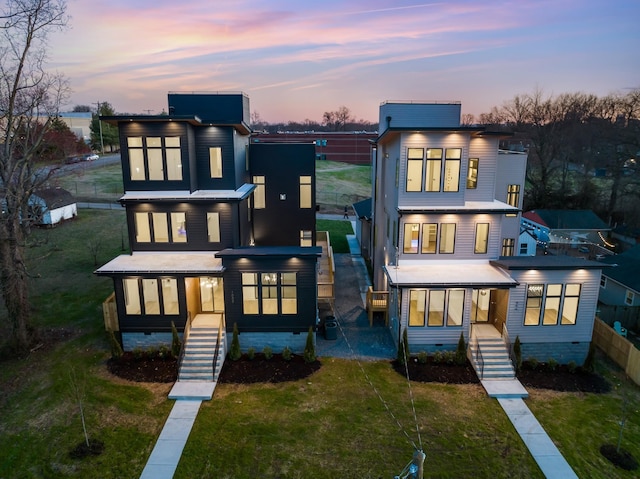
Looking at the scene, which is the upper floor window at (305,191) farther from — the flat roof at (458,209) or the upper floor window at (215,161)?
the flat roof at (458,209)

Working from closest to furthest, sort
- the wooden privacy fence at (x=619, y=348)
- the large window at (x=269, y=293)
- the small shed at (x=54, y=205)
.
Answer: the wooden privacy fence at (x=619, y=348) < the large window at (x=269, y=293) < the small shed at (x=54, y=205)

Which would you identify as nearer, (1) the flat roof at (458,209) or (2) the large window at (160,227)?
(1) the flat roof at (458,209)

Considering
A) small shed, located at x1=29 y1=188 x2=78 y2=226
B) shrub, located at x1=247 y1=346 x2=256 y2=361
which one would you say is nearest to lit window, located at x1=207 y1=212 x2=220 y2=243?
shrub, located at x1=247 y1=346 x2=256 y2=361

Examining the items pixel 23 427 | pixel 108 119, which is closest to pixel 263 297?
pixel 23 427

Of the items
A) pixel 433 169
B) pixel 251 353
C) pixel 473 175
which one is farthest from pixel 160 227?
pixel 473 175

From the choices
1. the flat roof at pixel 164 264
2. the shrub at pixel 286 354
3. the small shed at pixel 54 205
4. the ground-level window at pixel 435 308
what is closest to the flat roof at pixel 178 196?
the flat roof at pixel 164 264

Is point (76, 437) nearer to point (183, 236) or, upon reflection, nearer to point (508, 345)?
point (183, 236)

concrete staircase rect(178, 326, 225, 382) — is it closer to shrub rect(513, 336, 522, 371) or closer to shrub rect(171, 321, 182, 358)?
shrub rect(171, 321, 182, 358)
